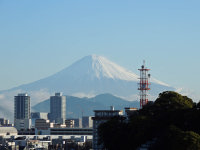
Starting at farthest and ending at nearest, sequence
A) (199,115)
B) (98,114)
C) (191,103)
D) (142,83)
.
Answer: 1. (98,114)
2. (142,83)
3. (191,103)
4. (199,115)

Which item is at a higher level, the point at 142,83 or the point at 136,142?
the point at 142,83

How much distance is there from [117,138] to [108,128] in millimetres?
3869

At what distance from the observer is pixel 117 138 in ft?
367

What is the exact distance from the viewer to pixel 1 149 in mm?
198000

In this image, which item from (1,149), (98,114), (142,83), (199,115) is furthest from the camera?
(1,149)

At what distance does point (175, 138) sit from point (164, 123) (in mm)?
10197

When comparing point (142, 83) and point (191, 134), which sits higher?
point (142, 83)

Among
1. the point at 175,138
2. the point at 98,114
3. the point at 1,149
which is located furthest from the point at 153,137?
the point at 1,149

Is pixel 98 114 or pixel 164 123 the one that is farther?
pixel 98 114

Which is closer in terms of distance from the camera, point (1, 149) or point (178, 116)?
point (178, 116)

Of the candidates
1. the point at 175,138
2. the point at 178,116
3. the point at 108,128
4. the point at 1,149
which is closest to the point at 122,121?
the point at 108,128

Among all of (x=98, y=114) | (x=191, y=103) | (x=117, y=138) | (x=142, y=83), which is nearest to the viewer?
(x=117, y=138)

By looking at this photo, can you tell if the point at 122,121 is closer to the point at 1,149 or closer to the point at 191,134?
the point at 191,134

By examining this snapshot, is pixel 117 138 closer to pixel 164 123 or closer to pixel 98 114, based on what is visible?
pixel 164 123
